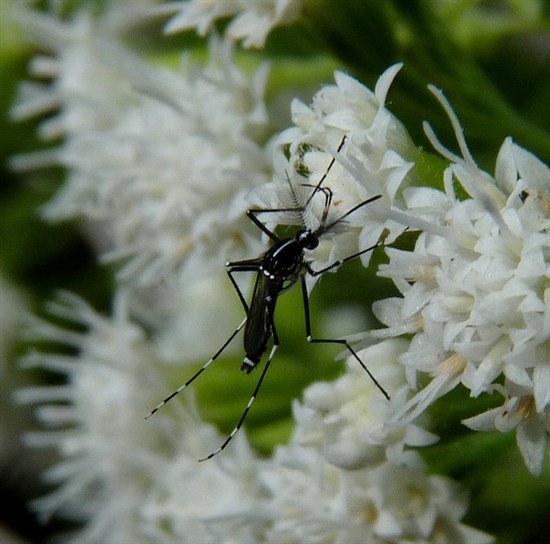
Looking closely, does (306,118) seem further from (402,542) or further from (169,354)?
(169,354)

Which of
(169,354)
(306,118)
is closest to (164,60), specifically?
(169,354)

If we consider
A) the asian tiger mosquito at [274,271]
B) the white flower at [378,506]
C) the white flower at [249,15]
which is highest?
the white flower at [249,15]

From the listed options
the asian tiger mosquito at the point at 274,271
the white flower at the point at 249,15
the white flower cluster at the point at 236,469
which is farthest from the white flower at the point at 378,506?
the white flower at the point at 249,15

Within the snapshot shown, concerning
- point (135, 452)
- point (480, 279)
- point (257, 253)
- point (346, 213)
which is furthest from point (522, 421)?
point (135, 452)

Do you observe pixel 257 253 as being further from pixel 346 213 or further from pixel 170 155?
pixel 346 213

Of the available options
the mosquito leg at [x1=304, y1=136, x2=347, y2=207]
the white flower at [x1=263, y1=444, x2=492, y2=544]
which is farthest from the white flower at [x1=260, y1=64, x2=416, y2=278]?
the white flower at [x1=263, y1=444, x2=492, y2=544]

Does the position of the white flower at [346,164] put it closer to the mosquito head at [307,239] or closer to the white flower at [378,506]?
the mosquito head at [307,239]
